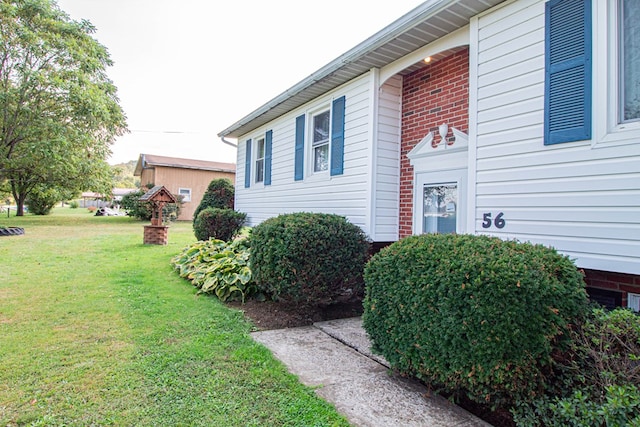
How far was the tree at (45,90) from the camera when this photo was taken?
1428 centimetres

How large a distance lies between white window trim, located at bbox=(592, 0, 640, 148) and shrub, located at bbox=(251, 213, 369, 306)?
2.85m

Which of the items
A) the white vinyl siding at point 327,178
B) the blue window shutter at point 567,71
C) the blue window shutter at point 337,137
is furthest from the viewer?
the blue window shutter at point 337,137

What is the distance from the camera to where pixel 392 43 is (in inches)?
188

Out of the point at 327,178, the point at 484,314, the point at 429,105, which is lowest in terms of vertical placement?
the point at 484,314

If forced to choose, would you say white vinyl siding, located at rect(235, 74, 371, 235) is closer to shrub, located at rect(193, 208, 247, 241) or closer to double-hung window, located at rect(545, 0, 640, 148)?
shrub, located at rect(193, 208, 247, 241)

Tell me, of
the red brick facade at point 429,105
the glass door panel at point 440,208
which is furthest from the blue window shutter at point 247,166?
the glass door panel at point 440,208

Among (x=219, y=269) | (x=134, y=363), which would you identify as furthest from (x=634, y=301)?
(x=219, y=269)

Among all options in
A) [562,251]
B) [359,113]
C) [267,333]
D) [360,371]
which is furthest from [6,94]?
[562,251]

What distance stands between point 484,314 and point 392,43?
12.9 feet

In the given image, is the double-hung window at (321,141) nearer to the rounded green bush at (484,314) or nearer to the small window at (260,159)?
the small window at (260,159)

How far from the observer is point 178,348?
3.39m

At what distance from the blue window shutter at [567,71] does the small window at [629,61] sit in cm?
21

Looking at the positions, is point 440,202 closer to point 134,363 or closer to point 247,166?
point 134,363

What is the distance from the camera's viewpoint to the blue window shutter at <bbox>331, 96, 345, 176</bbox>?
6184 millimetres
